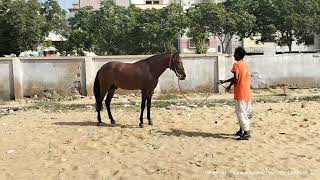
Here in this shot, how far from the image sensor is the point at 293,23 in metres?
37.2

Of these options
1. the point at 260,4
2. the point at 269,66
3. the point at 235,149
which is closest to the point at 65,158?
the point at 235,149

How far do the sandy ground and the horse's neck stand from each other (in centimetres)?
110

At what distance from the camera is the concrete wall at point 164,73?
1856 centimetres

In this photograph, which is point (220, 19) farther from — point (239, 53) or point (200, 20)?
point (239, 53)

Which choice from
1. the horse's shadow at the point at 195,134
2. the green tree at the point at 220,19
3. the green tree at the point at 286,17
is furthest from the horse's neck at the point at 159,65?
the green tree at the point at 286,17

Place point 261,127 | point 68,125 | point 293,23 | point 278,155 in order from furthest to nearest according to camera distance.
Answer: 1. point 293,23
2. point 68,125
3. point 261,127
4. point 278,155

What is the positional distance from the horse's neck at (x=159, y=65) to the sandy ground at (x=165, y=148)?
1.10 m

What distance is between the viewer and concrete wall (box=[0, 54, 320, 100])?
60.9ft

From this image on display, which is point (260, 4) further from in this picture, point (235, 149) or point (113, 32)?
point (235, 149)

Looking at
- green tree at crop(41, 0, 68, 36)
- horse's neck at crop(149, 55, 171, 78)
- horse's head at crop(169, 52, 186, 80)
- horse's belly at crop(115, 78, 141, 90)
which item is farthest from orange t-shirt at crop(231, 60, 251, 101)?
green tree at crop(41, 0, 68, 36)

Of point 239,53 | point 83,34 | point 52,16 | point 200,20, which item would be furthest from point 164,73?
point 52,16

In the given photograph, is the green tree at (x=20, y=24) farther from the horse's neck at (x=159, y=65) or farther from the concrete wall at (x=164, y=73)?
the horse's neck at (x=159, y=65)

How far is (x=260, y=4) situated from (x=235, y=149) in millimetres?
33091

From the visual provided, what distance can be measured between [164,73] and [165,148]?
37.7 feet
